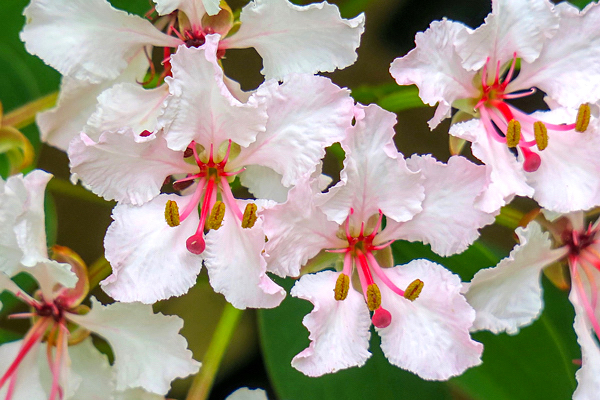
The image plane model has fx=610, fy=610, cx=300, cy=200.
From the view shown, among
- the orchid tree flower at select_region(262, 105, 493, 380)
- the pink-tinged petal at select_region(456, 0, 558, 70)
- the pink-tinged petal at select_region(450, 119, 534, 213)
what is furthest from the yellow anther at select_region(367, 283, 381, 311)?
the pink-tinged petal at select_region(456, 0, 558, 70)

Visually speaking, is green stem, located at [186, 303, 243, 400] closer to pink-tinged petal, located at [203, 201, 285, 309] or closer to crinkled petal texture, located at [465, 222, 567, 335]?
pink-tinged petal, located at [203, 201, 285, 309]

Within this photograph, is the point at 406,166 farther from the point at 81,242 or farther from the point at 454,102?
the point at 81,242

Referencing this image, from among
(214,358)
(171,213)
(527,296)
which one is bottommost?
(214,358)

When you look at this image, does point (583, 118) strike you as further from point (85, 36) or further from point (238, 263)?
point (85, 36)

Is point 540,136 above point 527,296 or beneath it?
above

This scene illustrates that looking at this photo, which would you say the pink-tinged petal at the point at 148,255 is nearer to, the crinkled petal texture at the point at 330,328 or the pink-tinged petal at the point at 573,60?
the crinkled petal texture at the point at 330,328

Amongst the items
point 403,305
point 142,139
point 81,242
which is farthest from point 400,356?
point 81,242

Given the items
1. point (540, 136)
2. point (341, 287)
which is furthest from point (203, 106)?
point (540, 136)
